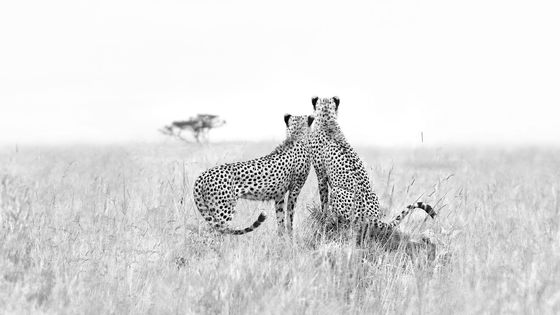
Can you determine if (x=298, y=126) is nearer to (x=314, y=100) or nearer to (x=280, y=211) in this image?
(x=314, y=100)

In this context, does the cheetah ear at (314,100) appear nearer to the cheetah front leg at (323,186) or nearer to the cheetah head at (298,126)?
the cheetah head at (298,126)

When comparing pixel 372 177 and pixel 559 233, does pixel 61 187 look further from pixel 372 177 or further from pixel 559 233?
pixel 559 233

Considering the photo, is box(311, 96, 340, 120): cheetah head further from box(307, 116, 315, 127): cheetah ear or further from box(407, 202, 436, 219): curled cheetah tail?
box(407, 202, 436, 219): curled cheetah tail

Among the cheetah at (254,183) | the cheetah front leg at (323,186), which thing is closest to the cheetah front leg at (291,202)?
the cheetah at (254,183)

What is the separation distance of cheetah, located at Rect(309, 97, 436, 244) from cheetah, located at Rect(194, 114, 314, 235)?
9 centimetres

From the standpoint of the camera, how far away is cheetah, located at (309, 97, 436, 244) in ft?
13.1

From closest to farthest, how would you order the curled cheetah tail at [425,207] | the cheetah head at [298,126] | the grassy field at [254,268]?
1. the grassy field at [254,268]
2. the curled cheetah tail at [425,207]
3. the cheetah head at [298,126]

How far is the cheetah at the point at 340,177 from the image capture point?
157 inches

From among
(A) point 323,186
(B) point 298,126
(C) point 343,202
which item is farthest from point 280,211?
(B) point 298,126

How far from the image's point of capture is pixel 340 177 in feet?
13.3

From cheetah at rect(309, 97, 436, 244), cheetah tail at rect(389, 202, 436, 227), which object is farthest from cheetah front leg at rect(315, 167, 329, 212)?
cheetah tail at rect(389, 202, 436, 227)

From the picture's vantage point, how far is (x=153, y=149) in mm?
13711

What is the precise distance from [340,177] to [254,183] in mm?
542

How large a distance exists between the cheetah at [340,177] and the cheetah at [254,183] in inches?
3.6
